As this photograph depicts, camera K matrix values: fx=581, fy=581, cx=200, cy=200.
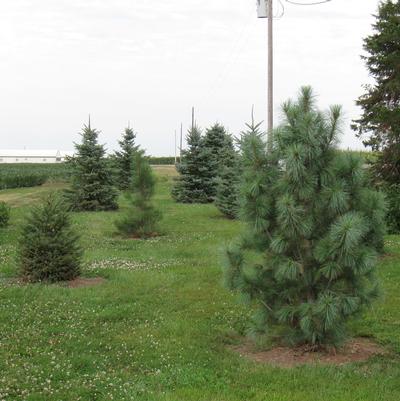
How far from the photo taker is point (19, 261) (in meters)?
10.8

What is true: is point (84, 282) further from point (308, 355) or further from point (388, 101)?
point (388, 101)

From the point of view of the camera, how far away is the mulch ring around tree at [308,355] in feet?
21.2

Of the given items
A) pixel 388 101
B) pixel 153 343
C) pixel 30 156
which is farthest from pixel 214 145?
pixel 30 156

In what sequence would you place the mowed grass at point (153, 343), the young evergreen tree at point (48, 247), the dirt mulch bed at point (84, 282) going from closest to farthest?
A: 1. the mowed grass at point (153, 343)
2. the dirt mulch bed at point (84, 282)
3. the young evergreen tree at point (48, 247)

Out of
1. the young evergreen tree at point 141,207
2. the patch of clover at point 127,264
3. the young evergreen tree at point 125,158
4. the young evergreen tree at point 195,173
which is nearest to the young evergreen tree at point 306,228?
the patch of clover at point 127,264

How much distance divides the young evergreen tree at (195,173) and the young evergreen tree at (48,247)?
18168mm

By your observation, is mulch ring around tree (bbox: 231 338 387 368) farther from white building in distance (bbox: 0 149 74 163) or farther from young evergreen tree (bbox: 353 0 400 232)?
white building in distance (bbox: 0 149 74 163)

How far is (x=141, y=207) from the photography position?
17.5m

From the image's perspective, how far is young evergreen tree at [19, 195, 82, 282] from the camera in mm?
10516

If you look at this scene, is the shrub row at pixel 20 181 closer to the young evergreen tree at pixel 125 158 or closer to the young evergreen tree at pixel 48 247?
the young evergreen tree at pixel 125 158

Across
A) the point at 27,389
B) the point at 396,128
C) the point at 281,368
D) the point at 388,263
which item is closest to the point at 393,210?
the point at 396,128

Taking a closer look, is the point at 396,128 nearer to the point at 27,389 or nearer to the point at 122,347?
the point at 122,347

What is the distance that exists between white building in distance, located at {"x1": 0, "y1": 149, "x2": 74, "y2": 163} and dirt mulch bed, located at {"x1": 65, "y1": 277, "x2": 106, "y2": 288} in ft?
381

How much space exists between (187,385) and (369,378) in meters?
1.82
